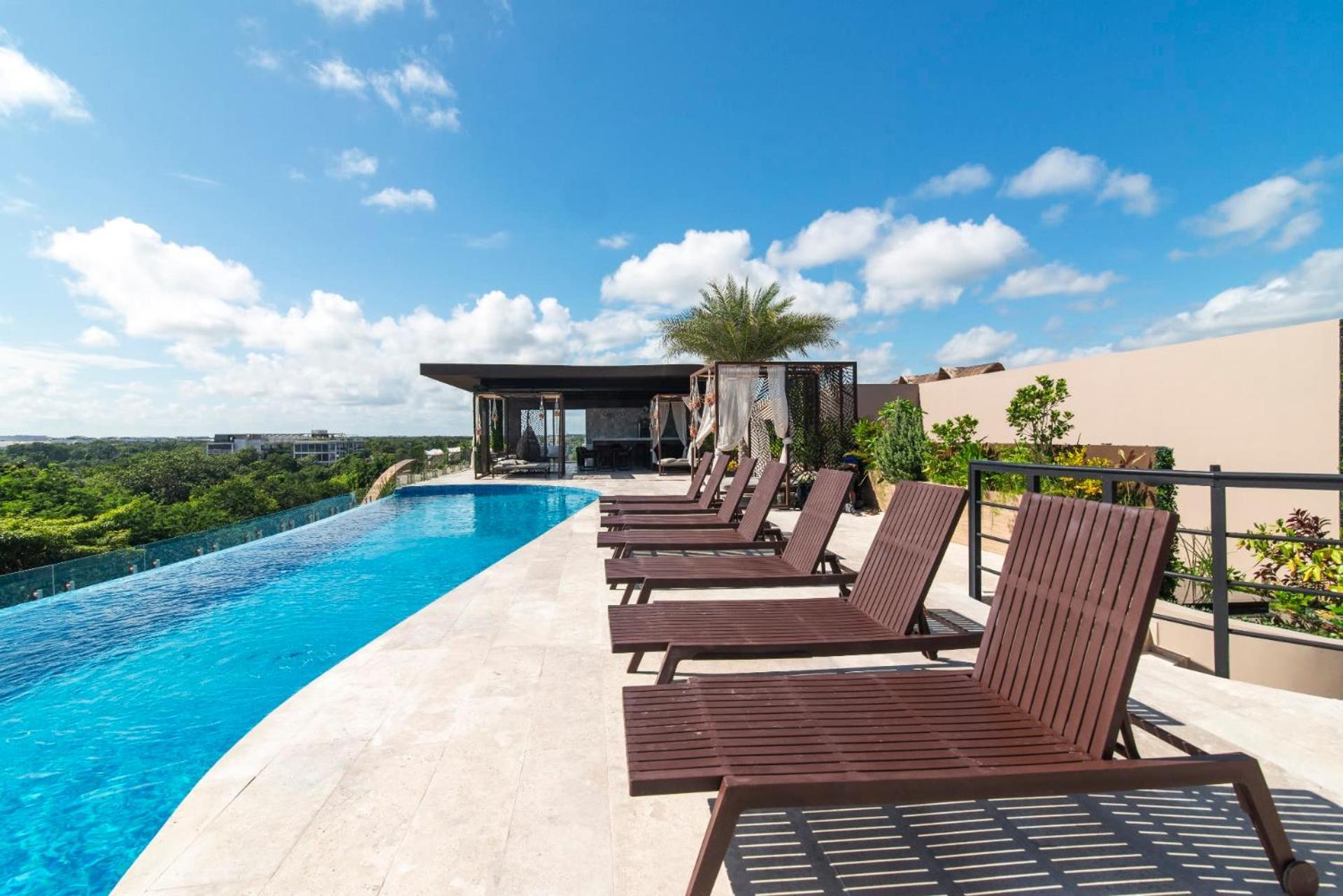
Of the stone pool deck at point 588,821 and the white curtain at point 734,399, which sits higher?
the white curtain at point 734,399

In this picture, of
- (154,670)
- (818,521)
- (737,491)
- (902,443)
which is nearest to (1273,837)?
(818,521)

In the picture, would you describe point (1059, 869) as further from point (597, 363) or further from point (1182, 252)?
point (1182, 252)

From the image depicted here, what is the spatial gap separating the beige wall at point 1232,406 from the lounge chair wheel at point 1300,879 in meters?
5.58

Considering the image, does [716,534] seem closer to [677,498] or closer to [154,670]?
[677,498]

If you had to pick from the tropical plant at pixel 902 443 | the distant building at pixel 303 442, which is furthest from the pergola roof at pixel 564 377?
the distant building at pixel 303 442

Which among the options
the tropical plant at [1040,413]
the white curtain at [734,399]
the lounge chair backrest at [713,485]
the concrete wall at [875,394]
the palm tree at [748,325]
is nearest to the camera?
the tropical plant at [1040,413]

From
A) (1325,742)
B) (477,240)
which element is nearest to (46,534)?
(477,240)

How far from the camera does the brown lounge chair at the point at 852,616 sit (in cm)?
260

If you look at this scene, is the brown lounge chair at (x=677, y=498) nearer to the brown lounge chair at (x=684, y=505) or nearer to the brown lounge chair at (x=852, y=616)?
the brown lounge chair at (x=684, y=505)

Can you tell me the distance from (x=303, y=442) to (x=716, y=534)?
114 meters

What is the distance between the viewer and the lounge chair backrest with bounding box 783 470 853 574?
13.0 ft

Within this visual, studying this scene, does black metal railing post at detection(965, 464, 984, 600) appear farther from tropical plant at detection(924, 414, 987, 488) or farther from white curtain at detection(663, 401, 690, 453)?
white curtain at detection(663, 401, 690, 453)

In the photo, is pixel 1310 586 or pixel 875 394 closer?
pixel 1310 586

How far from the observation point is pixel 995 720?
185 centimetres
